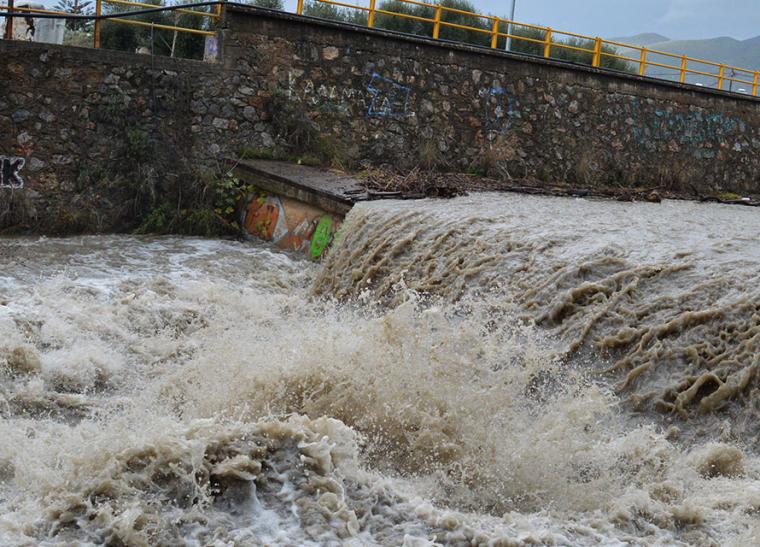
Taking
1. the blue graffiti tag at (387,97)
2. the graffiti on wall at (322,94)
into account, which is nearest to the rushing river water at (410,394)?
the graffiti on wall at (322,94)

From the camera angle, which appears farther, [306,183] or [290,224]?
[290,224]

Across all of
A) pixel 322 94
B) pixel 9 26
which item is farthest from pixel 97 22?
pixel 322 94

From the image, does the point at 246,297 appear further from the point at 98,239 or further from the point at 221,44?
the point at 221,44

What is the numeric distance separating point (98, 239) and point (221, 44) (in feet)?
9.72

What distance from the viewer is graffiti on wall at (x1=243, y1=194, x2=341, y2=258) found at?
993 cm

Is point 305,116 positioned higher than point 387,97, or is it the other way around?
point 387,97

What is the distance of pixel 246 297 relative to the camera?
8.04 metres

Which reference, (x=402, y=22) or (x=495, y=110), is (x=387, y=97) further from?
(x=402, y=22)

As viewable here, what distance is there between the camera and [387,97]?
1278 cm

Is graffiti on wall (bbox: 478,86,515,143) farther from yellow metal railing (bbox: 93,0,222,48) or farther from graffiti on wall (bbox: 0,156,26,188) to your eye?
graffiti on wall (bbox: 0,156,26,188)

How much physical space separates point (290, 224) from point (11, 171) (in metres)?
3.27

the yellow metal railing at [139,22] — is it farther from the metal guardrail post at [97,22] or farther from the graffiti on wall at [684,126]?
the graffiti on wall at [684,126]

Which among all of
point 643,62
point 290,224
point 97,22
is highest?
point 643,62

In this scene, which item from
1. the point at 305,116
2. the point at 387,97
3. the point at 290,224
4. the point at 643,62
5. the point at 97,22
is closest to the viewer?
the point at 290,224
